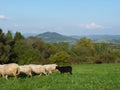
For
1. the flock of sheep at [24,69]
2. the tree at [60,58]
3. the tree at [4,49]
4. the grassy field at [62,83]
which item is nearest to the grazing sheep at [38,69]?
the flock of sheep at [24,69]

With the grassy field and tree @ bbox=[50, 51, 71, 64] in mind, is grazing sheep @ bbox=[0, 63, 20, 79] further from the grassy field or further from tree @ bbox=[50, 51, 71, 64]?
tree @ bbox=[50, 51, 71, 64]

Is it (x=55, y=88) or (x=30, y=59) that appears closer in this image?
(x=55, y=88)

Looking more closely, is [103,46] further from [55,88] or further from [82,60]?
[55,88]

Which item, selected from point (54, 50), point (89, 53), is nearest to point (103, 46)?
point (89, 53)

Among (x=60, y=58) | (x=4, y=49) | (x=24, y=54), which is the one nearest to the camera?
(x=4, y=49)

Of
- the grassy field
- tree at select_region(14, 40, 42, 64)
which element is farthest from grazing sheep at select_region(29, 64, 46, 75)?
tree at select_region(14, 40, 42, 64)

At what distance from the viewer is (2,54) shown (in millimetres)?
84250

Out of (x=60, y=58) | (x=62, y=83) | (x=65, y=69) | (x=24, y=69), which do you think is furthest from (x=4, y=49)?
(x=62, y=83)

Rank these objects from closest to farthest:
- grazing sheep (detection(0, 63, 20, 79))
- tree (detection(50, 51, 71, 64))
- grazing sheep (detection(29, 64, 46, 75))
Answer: grazing sheep (detection(0, 63, 20, 79)) < grazing sheep (detection(29, 64, 46, 75)) < tree (detection(50, 51, 71, 64))

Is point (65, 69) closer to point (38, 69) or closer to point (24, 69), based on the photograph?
point (38, 69)

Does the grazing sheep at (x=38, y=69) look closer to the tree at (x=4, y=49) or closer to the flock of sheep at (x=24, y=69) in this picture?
the flock of sheep at (x=24, y=69)

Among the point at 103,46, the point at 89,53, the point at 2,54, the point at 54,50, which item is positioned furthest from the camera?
the point at 103,46

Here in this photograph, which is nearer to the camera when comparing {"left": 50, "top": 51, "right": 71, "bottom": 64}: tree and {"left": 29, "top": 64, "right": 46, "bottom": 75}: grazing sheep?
{"left": 29, "top": 64, "right": 46, "bottom": 75}: grazing sheep

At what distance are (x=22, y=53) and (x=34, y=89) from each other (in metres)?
75.2
